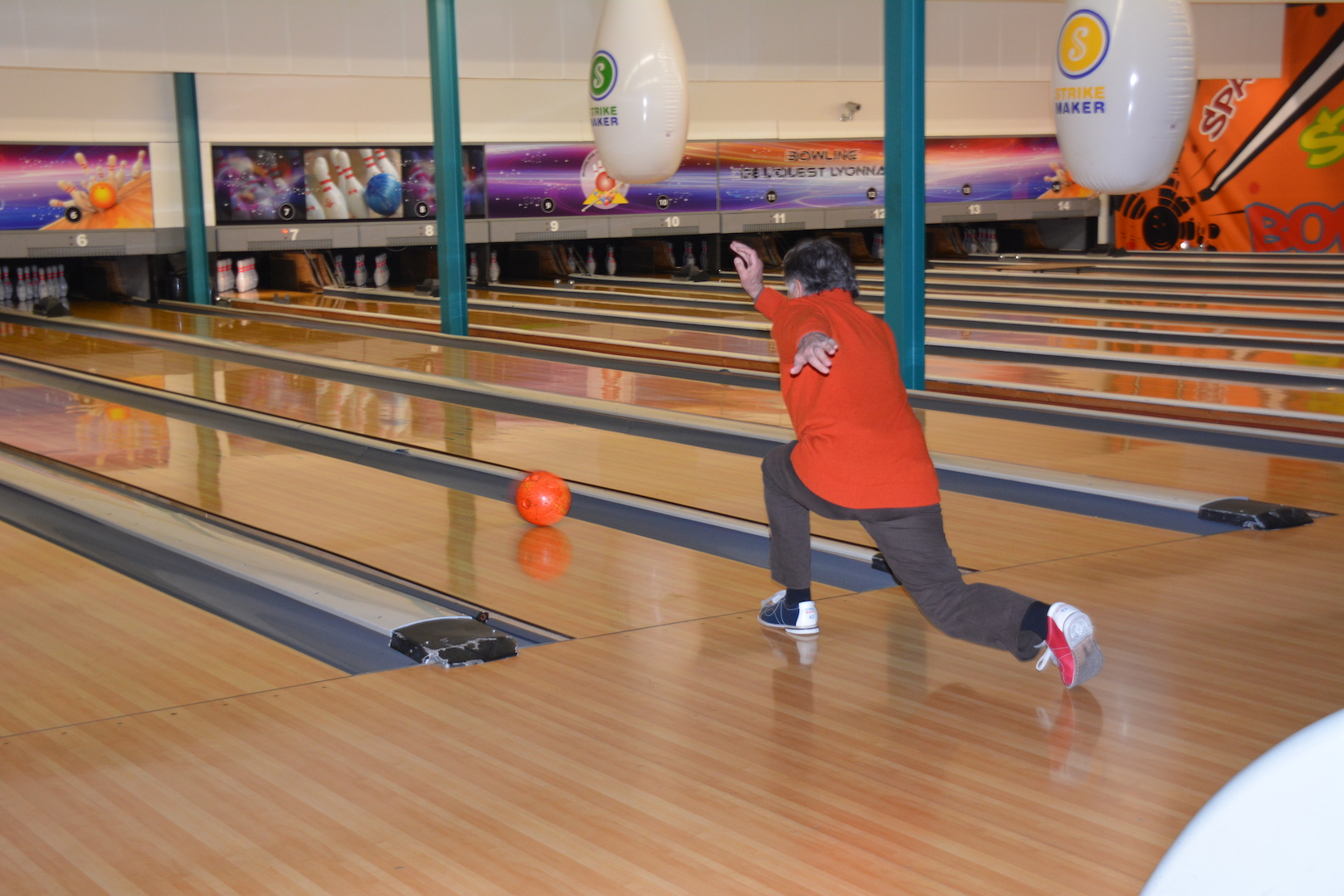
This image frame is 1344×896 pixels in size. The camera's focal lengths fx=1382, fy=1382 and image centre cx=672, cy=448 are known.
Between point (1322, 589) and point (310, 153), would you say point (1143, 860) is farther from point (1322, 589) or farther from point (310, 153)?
point (310, 153)

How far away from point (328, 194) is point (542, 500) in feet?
21.3

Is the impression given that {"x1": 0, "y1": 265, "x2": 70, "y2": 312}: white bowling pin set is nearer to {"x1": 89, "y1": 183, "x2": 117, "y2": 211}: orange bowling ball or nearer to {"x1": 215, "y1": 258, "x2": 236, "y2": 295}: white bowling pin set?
{"x1": 89, "y1": 183, "x2": 117, "y2": 211}: orange bowling ball

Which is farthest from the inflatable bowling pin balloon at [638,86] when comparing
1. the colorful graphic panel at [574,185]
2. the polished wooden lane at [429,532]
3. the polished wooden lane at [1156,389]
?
the colorful graphic panel at [574,185]

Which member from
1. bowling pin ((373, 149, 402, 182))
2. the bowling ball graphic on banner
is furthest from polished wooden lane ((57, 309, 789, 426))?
the bowling ball graphic on banner

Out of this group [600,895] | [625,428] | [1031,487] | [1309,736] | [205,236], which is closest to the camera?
[1309,736]

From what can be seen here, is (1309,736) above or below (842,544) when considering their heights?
above

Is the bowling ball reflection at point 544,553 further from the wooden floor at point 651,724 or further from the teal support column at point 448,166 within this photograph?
the teal support column at point 448,166

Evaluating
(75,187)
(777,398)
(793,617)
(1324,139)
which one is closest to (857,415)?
(793,617)

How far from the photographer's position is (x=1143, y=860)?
5.34 ft

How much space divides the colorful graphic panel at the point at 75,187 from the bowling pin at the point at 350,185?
121cm

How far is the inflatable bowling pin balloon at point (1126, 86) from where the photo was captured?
3969mm

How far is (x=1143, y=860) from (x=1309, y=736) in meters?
1.06

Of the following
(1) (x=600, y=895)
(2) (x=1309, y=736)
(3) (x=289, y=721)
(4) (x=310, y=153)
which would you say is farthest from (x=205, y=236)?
(2) (x=1309, y=736)

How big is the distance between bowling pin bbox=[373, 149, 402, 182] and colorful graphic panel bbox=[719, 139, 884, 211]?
2.42 metres
